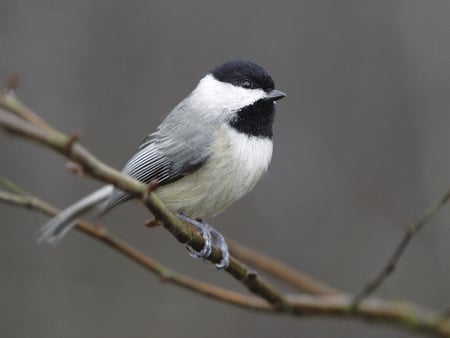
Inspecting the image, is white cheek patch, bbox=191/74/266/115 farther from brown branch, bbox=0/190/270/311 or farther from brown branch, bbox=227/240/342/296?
brown branch, bbox=0/190/270/311

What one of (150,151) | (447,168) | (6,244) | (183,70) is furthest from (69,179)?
(447,168)

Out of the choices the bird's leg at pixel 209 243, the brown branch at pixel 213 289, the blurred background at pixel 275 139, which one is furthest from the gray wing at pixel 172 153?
the blurred background at pixel 275 139

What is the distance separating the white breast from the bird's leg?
0.18ft

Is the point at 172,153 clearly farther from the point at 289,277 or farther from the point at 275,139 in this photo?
the point at 275,139

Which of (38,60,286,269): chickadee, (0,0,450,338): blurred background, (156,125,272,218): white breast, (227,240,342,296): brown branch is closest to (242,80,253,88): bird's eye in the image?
(38,60,286,269): chickadee

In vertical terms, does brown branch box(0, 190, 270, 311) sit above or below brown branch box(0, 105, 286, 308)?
below

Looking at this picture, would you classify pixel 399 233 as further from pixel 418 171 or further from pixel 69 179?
pixel 69 179

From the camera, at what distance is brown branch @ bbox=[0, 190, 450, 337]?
134 cm

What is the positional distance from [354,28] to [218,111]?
3093 mm

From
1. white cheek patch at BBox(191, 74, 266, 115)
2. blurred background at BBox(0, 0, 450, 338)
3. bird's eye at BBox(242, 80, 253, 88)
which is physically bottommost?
blurred background at BBox(0, 0, 450, 338)

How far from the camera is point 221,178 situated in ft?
8.23

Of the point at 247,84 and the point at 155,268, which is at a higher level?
the point at 247,84

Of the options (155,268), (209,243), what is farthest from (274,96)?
(155,268)

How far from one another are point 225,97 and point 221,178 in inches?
14.3
